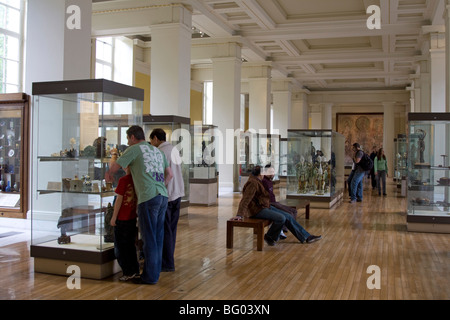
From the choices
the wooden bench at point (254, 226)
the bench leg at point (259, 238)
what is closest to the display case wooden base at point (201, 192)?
the wooden bench at point (254, 226)

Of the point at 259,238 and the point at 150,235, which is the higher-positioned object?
the point at 150,235

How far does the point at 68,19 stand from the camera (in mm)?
9953

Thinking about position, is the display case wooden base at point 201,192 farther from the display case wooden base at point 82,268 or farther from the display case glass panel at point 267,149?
the display case wooden base at point 82,268

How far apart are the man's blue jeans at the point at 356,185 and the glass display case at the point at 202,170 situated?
488cm

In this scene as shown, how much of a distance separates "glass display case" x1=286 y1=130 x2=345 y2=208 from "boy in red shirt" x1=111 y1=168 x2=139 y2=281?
8840mm

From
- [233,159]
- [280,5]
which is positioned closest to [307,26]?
[280,5]

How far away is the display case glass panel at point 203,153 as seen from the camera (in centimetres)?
1478

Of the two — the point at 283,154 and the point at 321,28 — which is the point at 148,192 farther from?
the point at 283,154

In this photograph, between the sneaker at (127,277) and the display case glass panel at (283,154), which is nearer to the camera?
the sneaker at (127,277)

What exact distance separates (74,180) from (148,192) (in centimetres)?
119

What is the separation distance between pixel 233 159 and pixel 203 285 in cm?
1420

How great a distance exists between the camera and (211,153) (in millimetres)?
15656

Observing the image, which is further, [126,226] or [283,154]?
[283,154]

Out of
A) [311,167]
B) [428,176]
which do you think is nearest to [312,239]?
[428,176]
